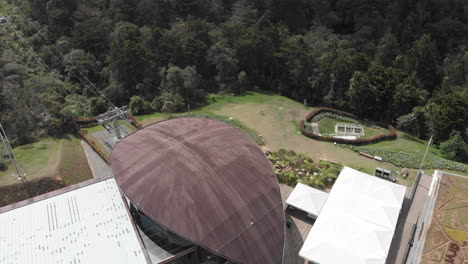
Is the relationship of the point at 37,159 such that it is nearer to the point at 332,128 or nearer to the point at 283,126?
the point at 283,126

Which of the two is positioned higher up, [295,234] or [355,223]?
[355,223]

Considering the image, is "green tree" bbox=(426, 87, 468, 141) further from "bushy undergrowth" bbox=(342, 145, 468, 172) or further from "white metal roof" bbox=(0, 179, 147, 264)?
"white metal roof" bbox=(0, 179, 147, 264)

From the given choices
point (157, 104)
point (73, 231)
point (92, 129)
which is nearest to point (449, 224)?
point (73, 231)

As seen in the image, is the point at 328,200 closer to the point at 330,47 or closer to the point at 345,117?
the point at 345,117

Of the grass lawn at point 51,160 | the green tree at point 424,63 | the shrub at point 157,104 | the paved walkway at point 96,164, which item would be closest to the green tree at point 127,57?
the shrub at point 157,104

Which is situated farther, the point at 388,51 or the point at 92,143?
the point at 388,51

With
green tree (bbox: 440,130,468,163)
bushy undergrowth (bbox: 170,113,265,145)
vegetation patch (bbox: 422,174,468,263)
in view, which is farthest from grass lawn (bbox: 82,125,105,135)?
green tree (bbox: 440,130,468,163)

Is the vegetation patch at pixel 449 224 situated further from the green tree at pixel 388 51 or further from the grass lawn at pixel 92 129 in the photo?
the grass lawn at pixel 92 129
